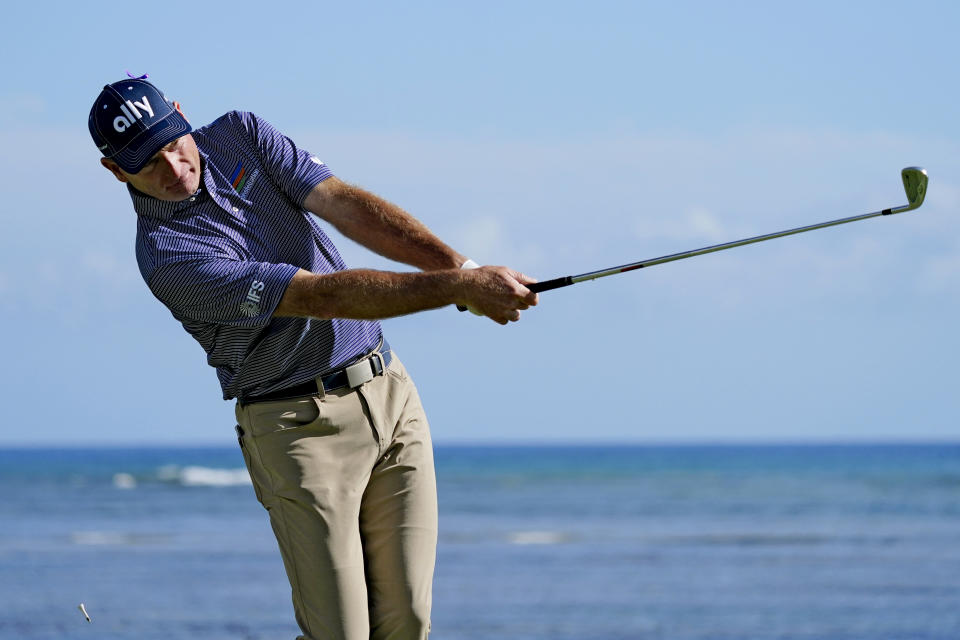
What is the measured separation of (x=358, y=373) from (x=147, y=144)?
2.75 ft

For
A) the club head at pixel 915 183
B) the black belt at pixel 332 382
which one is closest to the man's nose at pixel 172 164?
the black belt at pixel 332 382

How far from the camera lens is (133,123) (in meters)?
3.47

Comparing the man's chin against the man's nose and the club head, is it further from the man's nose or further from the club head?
the club head

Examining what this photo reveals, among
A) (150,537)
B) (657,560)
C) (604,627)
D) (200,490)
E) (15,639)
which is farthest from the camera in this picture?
(200,490)

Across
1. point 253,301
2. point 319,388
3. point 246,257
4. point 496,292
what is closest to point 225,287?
point 253,301

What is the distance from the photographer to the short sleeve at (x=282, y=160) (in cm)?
374

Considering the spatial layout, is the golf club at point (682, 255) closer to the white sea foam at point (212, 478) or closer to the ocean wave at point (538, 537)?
the ocean wave at point (538, 537)

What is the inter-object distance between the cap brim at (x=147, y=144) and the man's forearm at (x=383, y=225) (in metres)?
0.45

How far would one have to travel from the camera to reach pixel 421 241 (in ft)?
12.5

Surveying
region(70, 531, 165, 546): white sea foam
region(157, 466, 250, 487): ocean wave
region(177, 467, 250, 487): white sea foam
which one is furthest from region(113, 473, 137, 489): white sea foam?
region(70, 531, 165, 546): white sea foam

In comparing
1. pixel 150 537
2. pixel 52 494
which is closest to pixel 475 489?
pixel 52 494

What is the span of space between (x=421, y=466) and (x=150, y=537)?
12600mm

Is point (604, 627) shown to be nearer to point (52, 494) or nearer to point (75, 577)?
point (75, 577)

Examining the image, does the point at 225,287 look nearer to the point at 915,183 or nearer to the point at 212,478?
the point at 915,183
